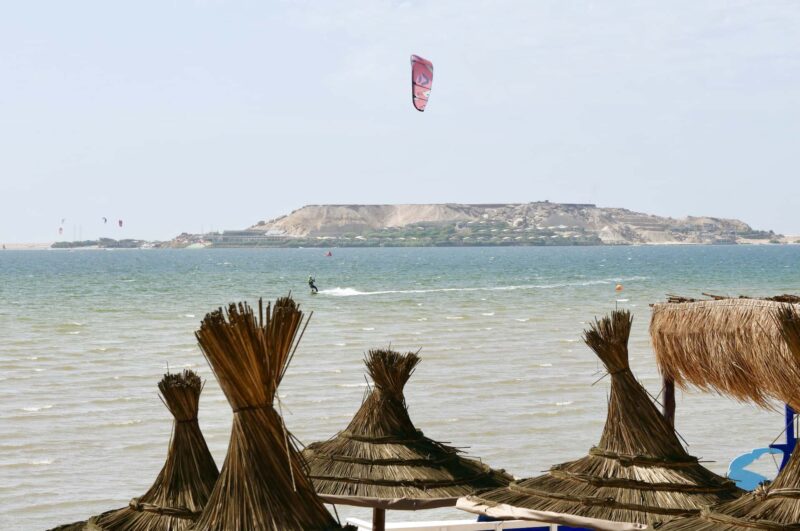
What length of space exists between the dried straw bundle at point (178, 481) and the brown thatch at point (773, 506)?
2.06 m

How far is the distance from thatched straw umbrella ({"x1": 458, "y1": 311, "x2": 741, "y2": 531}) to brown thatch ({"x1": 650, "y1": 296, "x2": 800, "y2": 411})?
1.94m

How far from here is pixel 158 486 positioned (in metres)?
5.31

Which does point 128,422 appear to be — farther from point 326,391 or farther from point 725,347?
point 725,347

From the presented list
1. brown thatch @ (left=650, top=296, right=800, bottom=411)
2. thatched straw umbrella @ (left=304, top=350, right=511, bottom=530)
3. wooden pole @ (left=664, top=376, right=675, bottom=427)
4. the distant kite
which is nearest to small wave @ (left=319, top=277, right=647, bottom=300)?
the distant kite

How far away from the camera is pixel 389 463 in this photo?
717cm

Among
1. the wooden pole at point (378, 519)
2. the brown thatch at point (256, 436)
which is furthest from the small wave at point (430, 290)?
the brown thatch at point (256, 436)

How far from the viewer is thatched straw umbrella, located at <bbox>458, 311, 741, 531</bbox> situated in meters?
6.06

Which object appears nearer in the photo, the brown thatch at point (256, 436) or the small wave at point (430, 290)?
the brown thatch at point (256, 436)

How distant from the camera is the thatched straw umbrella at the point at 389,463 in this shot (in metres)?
6.98

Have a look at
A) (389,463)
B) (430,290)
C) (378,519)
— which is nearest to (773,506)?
(389,463)

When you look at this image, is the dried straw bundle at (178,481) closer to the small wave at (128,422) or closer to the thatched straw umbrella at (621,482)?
the thatched straw umbrella at (621,482)

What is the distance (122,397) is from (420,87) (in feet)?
44.0

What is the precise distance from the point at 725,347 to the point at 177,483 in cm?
515

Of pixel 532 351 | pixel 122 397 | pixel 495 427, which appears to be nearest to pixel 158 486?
pixel 495 427
